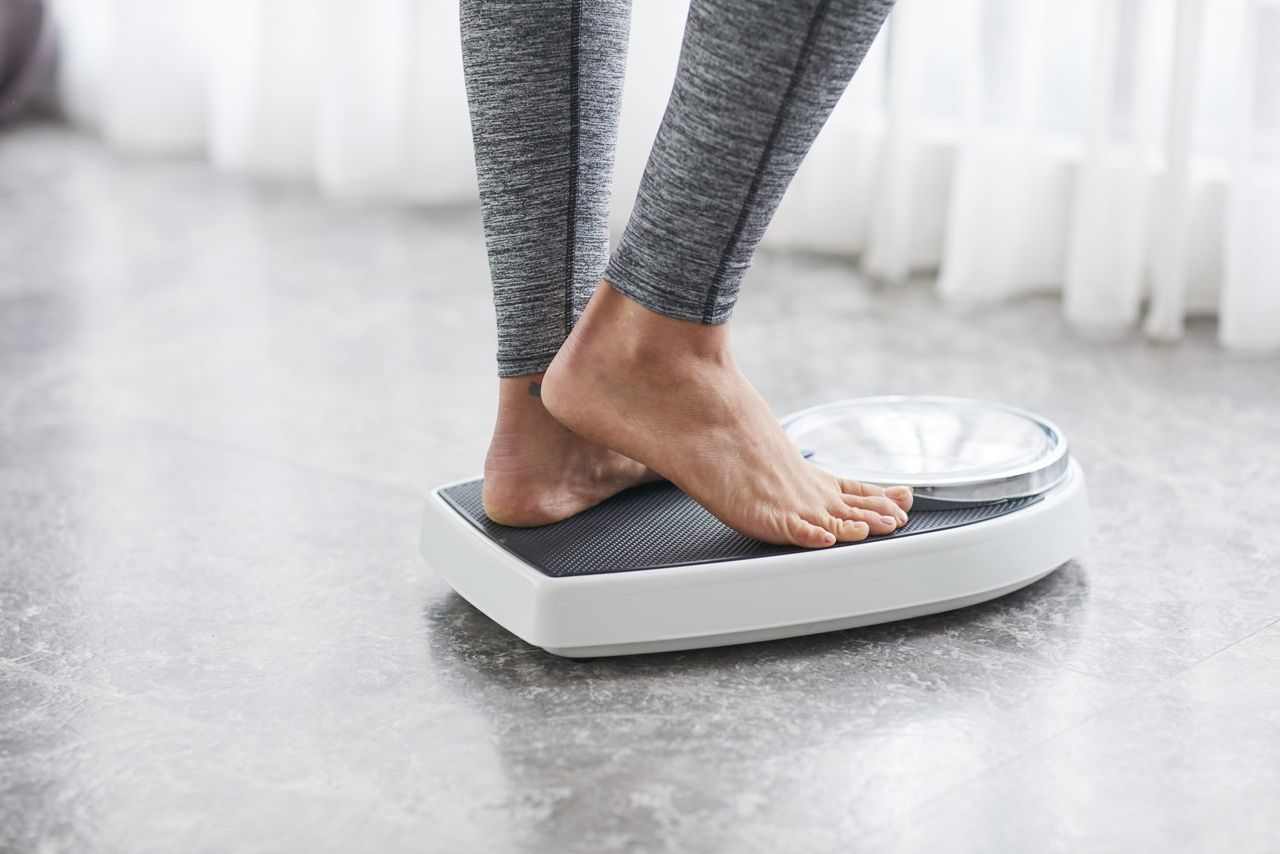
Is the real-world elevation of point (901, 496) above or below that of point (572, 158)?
below

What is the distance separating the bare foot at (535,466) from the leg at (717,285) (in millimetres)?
63

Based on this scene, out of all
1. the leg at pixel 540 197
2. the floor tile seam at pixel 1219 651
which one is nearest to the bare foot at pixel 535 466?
the leg at pixel 540 197

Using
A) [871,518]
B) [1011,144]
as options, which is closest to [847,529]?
[871,518]

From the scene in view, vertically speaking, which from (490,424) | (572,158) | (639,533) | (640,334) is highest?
(572,158)

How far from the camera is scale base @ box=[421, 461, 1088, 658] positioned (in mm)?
1017

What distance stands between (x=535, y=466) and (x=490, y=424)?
19.4 inches

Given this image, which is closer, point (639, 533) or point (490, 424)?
point (639, 533)

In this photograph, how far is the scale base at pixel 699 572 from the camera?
40.0 inches

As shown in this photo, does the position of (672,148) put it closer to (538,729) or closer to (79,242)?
(538,729)

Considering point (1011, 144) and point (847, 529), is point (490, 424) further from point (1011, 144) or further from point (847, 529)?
point (1011, 144)

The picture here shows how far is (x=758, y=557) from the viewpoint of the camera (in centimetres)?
103

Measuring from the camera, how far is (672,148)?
0.97 metres

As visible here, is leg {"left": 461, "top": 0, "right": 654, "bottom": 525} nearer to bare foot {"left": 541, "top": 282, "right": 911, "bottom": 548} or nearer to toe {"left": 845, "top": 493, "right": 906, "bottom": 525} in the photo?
bare foot {"left": 541, "top": 282, "right": 911, "bottom": 548}

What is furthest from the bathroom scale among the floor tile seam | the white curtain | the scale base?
the white curtain
